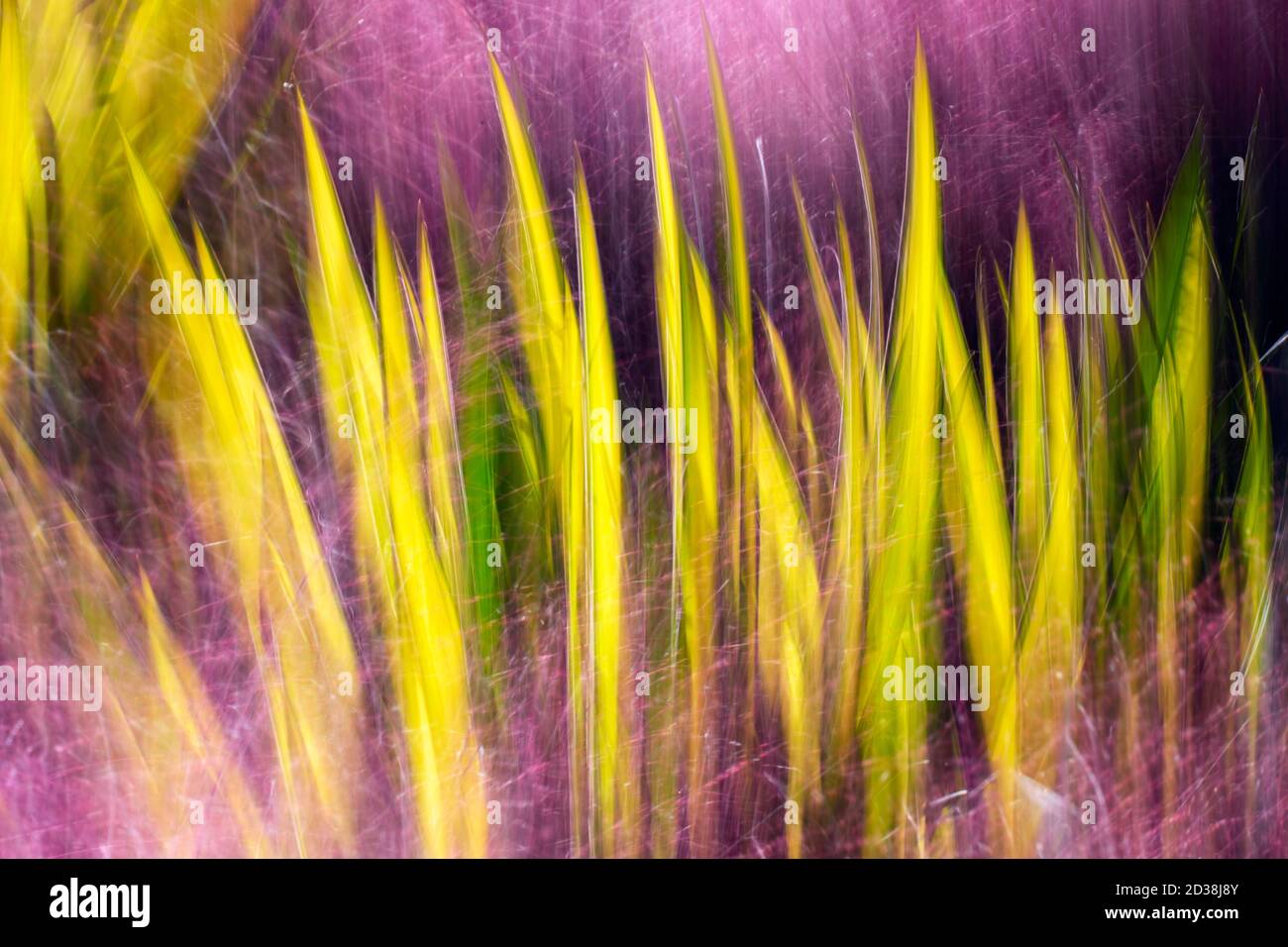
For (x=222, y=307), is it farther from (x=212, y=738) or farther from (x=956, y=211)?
(x=956, y=211)

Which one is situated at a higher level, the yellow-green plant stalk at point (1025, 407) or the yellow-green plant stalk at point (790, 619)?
the yellow-green plant stalk at point (1025, 407)

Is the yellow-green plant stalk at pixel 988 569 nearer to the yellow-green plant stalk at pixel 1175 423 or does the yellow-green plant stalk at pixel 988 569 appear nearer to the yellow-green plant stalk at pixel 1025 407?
the yellow-green plant stalk at pixel 1025 407

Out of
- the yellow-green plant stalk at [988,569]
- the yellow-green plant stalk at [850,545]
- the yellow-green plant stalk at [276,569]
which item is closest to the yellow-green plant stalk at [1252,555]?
the yellow-green plant stalk at [988,569]

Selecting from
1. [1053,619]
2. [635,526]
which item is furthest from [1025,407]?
[635,526]

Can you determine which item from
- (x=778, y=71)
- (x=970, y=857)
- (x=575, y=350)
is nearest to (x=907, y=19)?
(x=778, y=71)

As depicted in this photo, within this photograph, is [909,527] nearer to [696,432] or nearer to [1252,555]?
[696,432]

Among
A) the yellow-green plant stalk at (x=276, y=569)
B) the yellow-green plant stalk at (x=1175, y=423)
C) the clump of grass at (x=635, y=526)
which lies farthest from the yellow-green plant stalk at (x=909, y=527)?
the yellow-green plant stalk at (x=276, y=569)

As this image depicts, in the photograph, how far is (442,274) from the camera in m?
2.01

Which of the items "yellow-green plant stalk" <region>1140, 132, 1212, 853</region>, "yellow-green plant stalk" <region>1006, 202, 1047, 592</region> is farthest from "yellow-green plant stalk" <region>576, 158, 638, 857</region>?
"yellow-green plant stalk" <region>1140, 132, 1212, 853</region>

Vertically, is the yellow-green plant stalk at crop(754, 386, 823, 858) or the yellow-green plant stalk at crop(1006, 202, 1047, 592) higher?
the yellow-green plant stalk at crop(1006, 202, 1047, 592)

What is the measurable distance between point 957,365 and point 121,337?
1555mm

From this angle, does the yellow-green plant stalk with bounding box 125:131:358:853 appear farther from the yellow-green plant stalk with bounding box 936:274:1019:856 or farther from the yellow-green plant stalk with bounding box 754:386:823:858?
the yellow-green plant stalk with bounding box 936:274:1019:856
